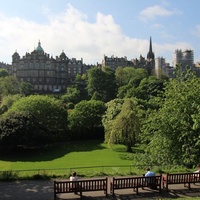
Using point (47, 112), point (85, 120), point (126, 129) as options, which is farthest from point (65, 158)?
point (85, 120)

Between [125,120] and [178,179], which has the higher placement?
[125,120]

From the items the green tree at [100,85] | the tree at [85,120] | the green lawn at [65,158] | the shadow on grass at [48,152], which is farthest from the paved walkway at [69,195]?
the green tree at [100,85]

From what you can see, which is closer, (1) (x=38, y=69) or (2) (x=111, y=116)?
(2) (x=111, y=116)

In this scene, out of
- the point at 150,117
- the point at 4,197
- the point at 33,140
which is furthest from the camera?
the point at 33,140

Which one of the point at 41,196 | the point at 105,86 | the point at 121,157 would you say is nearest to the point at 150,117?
the point at 41,196

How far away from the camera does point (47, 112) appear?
5131 centimetres

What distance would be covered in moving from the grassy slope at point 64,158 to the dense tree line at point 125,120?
162 cm

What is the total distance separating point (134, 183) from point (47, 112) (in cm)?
3820

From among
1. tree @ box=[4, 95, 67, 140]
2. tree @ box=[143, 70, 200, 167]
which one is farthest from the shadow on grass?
tree @ box=[143, 70, 200, 167]

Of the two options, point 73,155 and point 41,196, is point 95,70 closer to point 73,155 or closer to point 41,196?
point 73,155

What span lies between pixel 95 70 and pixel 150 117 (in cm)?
7572

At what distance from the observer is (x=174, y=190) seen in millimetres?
15125

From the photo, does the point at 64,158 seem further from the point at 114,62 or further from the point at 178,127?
the point at 114,62

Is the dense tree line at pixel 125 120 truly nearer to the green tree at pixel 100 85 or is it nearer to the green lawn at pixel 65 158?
the green tree at pixel 100 85
